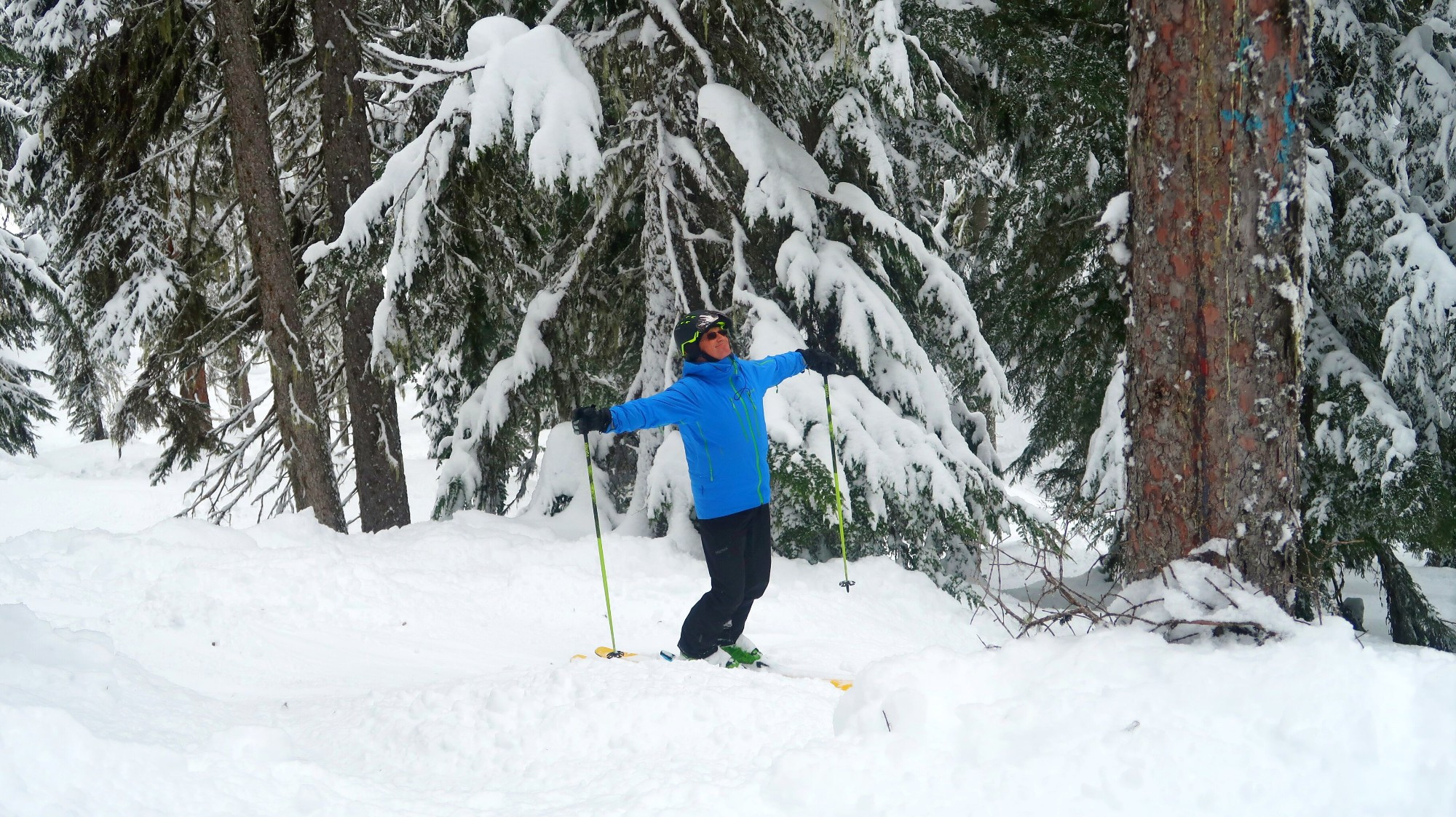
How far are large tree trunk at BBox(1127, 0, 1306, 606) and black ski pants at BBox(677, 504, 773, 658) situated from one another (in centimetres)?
239

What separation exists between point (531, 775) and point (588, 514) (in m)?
4.55

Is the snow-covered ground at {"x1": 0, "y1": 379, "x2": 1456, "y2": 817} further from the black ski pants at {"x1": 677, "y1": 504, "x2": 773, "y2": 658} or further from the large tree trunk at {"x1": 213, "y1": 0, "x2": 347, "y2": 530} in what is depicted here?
the large tree trunk at {"x1": 213, "y1": 0, "x2": 347, "y2": 530}

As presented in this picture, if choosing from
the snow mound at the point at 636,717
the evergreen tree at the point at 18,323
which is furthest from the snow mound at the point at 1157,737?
the evergreen tree at the point at 18,323

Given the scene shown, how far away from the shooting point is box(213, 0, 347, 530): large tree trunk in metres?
8.02

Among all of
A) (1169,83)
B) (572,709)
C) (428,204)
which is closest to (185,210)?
(428,204)

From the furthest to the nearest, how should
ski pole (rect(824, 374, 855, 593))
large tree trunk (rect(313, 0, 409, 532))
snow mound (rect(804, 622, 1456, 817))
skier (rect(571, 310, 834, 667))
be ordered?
large tree trunk (rect(313, 0, 409, 532))
ski pole (rect(824, 374, 855, 593))
skier (rect(571, 310, 834, 667))
snow mound (rect(804, 622, 1456, 817))

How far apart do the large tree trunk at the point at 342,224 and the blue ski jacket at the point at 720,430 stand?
4732mm

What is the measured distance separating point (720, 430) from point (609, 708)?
1.63m

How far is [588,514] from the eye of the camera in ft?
26.1

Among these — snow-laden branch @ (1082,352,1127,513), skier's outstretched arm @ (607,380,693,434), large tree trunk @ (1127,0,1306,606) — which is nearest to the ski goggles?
skier's outstretched arm @ (607,380,693,434)

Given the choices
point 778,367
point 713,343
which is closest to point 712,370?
point 713,343

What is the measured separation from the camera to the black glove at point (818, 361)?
557 centimetres

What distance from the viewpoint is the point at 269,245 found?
27.4 feet

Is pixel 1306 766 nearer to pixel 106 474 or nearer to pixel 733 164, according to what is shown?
pixel 733 164
